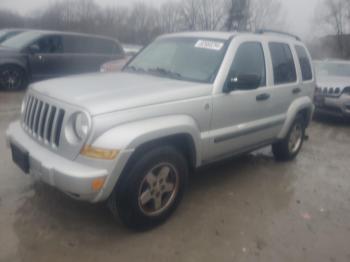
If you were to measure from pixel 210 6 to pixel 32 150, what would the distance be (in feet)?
114

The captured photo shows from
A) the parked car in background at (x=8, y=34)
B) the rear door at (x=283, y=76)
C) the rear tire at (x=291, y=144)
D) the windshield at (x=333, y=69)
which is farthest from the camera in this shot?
the parked car in background at (x=8, y=34)

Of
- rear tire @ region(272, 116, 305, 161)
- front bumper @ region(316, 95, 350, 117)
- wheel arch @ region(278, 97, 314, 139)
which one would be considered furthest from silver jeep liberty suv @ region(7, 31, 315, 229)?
front bumper @ region(316, 95, 350, 117)

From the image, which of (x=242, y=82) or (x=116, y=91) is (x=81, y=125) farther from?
(x=242, y=82)

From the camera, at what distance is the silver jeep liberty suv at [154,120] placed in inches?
109

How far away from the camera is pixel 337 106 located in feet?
27.5

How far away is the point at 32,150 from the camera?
9.98 ft

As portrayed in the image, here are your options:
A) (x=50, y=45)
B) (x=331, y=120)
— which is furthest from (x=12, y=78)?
(x=331, y=120)

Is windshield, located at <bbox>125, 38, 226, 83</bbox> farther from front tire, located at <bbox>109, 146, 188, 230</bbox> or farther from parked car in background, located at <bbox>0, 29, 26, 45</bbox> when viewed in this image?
parked car in background, located at <bbox>0, 29, 26, 45</bbox>

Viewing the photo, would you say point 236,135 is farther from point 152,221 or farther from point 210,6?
point 210,6

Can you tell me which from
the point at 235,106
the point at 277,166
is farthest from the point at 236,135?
the point at 277,166

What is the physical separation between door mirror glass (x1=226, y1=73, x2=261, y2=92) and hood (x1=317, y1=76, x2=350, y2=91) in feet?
18.5

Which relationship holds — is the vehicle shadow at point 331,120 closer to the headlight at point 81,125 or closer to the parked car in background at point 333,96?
the parked car in background at point 333,96

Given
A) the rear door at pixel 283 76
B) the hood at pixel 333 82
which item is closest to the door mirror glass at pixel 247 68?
the rear door at pixel 283 76

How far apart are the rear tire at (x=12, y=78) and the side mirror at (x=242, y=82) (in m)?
7.60
